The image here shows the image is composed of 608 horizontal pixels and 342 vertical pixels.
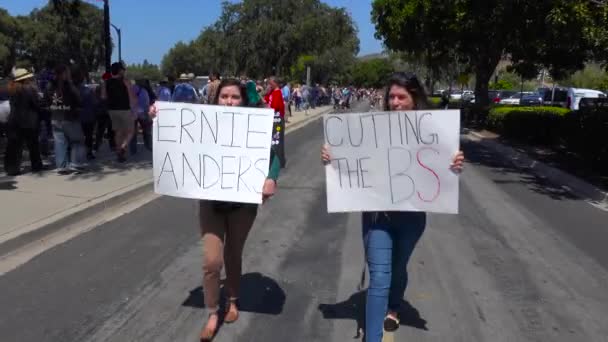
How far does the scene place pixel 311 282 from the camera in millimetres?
5215

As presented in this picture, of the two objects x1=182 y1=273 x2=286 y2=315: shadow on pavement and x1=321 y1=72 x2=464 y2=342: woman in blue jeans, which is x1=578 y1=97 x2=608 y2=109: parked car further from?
x1=321 y1=72 x2=464 y2=342: woman in blue jeans

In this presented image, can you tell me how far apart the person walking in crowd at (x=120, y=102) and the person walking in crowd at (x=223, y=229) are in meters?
6.95

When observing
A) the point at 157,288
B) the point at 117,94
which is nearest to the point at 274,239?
the point at 157,288

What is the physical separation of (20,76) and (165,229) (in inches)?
157

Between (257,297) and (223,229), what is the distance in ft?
3.60

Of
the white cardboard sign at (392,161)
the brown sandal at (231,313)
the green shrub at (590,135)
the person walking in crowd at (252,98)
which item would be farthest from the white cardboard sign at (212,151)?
the green shrub at (590,135)

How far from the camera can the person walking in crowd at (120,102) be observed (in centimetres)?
1060

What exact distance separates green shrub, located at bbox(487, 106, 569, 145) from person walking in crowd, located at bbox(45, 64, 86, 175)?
38.3ft

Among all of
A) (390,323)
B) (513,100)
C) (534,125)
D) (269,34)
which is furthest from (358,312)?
(269,34)

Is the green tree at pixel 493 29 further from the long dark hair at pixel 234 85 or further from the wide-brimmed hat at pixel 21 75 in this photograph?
the wide-brimmed hat at pixel 21 75

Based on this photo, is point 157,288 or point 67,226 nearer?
point 157,288

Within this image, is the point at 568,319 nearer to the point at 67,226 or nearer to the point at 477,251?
the point at 477,251

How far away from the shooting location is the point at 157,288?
5.00m

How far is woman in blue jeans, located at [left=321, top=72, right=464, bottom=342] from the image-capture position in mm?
3617
